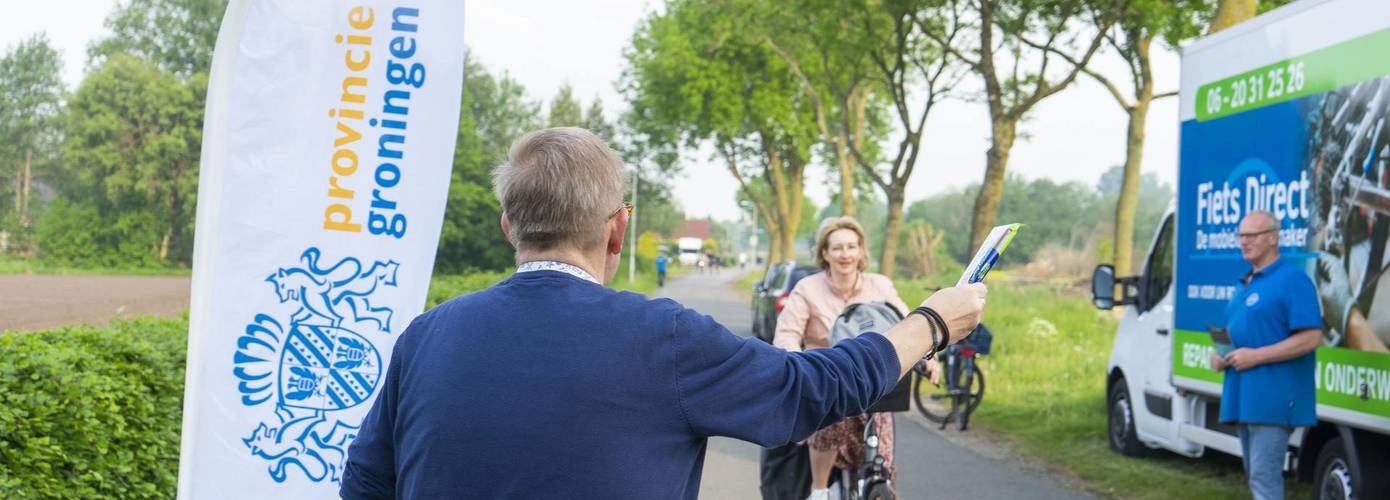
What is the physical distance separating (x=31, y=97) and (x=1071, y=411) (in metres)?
29.4

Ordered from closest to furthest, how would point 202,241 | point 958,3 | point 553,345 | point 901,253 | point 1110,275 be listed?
1. point 553,345
2. point 202,241
3. point 1110,275
4. point 958,3
5. point 901,253

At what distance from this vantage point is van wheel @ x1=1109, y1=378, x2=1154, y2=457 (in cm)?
1009

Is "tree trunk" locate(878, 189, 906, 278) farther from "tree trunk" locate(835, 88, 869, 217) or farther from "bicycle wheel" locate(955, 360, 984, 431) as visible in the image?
"bicycle wheel" locate(955, 360, 984, 431)

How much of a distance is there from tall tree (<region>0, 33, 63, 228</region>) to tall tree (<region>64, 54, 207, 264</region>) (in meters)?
0.97

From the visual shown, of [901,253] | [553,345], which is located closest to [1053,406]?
[553,345]

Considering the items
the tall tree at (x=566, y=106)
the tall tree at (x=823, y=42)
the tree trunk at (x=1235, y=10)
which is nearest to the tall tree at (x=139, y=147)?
the tall tree at (x=823, y=42)

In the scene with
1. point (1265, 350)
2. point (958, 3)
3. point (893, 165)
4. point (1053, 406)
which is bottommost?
point (1053, 406)

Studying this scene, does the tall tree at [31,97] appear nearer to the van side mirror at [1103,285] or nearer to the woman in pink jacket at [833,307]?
the van side mirror at [1103,285]

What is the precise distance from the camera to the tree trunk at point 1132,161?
19672mm

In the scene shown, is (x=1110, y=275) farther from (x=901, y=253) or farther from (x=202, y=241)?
(x=901, y=253)

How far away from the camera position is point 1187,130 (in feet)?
26.4

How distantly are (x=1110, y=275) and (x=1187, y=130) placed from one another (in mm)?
1555

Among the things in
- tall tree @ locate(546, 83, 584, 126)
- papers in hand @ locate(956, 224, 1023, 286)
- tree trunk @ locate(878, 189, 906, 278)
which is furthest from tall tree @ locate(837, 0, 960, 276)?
tall tree @ locate(546, 83, 584, 126)

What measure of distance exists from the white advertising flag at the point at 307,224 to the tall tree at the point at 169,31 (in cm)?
5242
